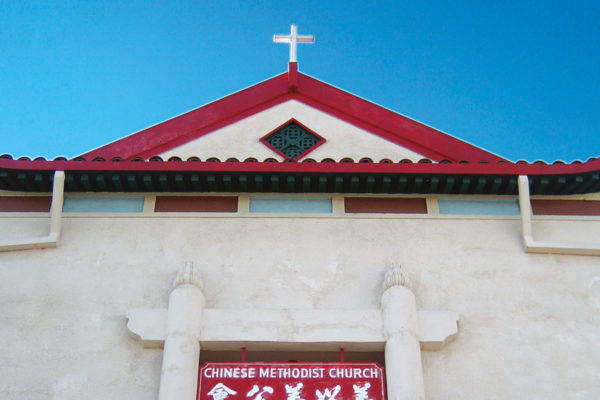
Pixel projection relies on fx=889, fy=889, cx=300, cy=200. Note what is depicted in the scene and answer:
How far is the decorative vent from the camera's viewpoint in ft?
45.2

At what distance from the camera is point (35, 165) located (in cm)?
1220

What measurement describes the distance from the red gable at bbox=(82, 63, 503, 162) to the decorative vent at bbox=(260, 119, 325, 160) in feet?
1.83

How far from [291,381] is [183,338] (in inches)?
55.6

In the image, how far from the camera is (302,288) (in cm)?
1162

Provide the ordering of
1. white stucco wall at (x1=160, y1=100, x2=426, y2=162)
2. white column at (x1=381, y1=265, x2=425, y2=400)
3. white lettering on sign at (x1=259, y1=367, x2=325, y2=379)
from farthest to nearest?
white stucco wall at (x1=160, y1=100, x2=426, y2=162)
white lettering on sign at (x1=259, y1=367, x2=325, y2=379)
white column at (x1=381, y1=265, x2=425, y2=400)

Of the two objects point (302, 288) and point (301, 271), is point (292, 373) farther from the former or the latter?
point (301, 271)

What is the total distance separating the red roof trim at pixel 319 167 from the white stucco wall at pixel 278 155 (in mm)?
1373

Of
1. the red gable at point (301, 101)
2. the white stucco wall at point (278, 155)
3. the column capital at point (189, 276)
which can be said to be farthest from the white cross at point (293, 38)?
the column capital at point (189, 276)

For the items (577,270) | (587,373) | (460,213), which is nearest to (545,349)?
(587,373)

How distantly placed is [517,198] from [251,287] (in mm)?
4044

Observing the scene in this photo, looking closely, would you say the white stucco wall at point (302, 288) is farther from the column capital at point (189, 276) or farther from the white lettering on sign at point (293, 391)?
the white lettering on sign at point (293, 391)

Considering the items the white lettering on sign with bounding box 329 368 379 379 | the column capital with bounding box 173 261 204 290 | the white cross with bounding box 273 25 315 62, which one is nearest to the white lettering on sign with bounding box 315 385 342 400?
the white lettering on sign with bounding box 329 368 379 379

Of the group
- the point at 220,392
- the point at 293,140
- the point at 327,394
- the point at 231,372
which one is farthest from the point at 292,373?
the point at 293,140

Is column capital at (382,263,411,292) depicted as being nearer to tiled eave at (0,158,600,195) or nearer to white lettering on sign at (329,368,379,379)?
white lettering on sign at (329,368,379,379)
